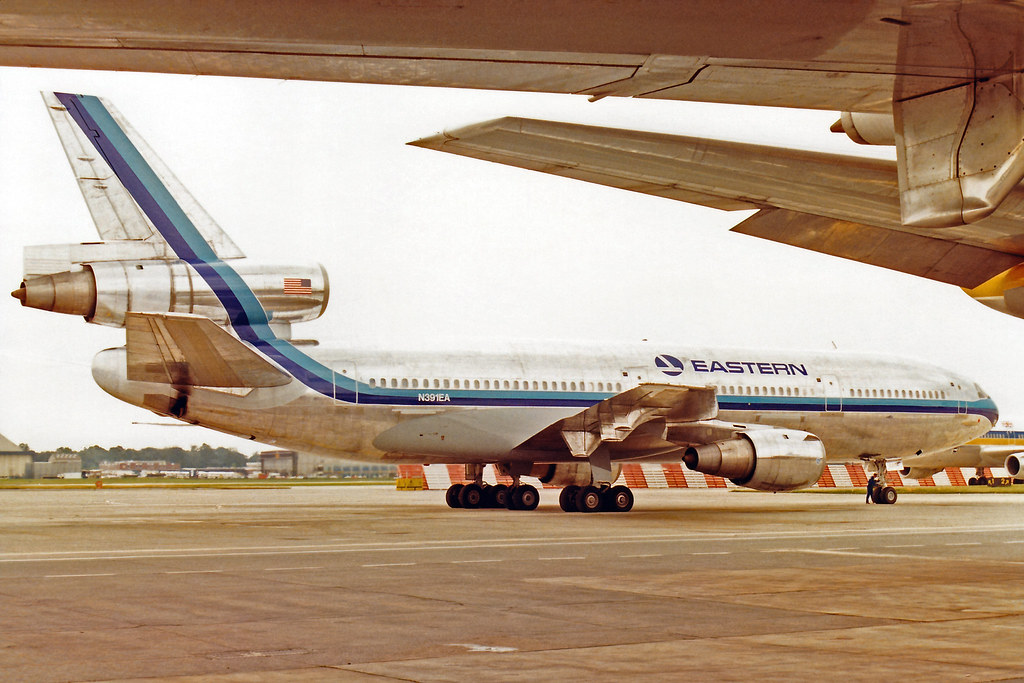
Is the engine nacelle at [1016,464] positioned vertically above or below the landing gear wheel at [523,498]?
above

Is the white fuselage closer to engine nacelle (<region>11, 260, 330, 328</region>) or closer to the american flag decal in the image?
engine nacelle (<region>11, 260, 330, 328</region>)

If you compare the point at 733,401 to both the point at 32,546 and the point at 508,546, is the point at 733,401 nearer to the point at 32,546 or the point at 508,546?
the point at 508,546

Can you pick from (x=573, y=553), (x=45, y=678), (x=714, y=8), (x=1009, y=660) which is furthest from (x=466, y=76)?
(x=573, y=553)

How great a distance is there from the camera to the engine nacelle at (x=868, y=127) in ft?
19.6

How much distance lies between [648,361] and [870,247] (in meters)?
16.7

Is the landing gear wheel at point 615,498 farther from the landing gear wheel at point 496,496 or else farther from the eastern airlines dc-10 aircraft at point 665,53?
the eastern airlines dc-10 aircraft at point 665,53

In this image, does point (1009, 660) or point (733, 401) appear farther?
point (733, 401)

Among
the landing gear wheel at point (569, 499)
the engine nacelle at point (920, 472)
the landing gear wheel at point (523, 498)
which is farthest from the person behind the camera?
the engine nacelle at point (920, 472)

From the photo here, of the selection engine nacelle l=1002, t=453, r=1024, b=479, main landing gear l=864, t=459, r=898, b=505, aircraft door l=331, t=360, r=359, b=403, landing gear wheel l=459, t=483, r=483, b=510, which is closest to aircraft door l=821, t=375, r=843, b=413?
main landing gear l=864, t=459, r=898, b=505

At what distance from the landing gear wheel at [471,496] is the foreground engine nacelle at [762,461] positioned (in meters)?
5.88

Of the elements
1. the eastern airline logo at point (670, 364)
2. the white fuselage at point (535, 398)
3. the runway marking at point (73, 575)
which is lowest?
the runway marking at point (73, 575)

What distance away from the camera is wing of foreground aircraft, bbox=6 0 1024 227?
3.96m

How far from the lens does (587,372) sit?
24.6 metres

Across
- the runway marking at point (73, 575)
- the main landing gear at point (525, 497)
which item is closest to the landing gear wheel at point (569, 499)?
the main landing gear at point (525, 497)
